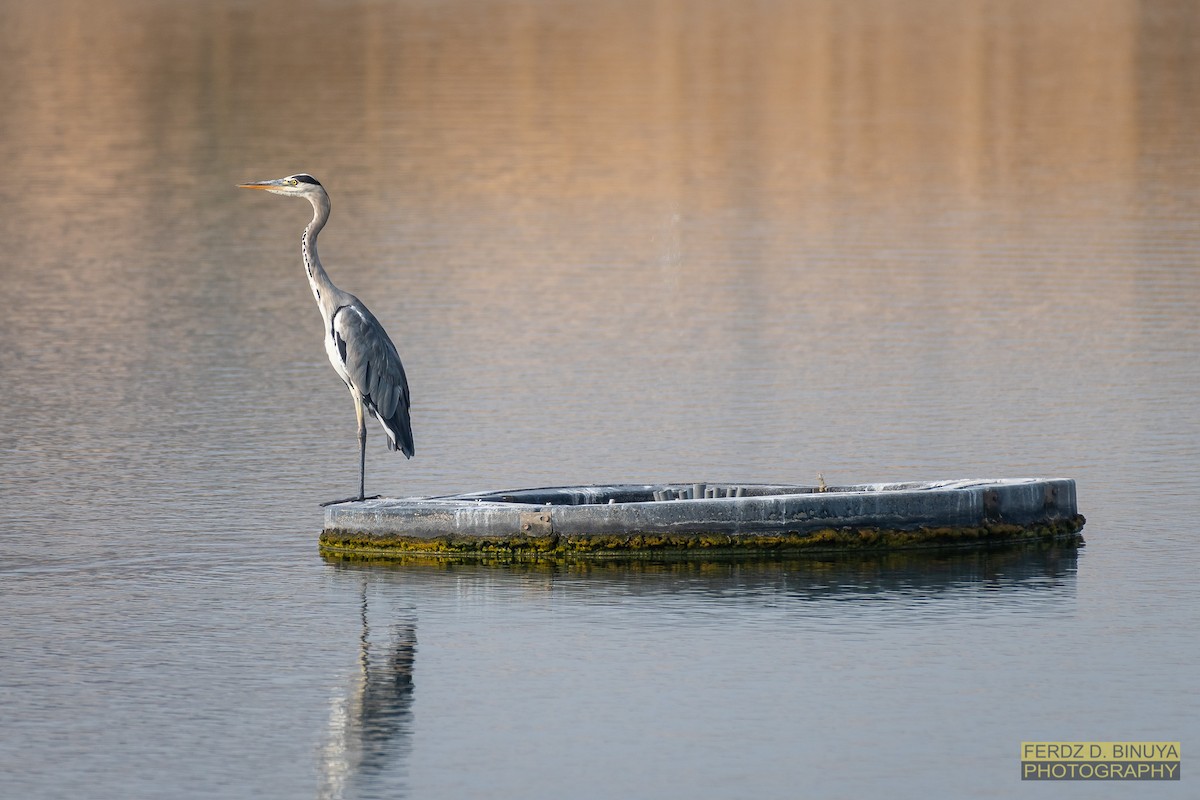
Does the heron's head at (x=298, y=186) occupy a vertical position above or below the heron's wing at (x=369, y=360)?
above

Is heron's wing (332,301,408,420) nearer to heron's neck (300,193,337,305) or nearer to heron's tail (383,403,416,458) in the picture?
heron's tail (383,403,416,458)

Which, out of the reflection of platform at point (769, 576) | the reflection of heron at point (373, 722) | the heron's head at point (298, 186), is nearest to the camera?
the reflection of heron at point (373, 722)

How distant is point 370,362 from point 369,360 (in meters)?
0.02

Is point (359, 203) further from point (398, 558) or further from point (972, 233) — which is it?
point (398, 558)

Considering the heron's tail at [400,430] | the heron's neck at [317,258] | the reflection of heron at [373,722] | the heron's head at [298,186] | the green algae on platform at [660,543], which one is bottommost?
the reflection of heron at [373,722]

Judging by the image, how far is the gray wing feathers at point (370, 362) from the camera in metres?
20.4

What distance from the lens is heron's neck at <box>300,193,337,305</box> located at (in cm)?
2078

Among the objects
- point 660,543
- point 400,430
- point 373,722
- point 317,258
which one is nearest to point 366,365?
point 400,430

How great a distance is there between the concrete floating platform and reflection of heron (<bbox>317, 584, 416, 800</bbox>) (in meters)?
2.01

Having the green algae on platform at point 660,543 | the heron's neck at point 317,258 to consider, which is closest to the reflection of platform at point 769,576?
the green algae on platform at point 660,543

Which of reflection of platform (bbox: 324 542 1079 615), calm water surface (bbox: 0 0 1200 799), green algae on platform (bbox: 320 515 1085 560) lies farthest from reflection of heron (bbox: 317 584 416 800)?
green algae on platform (bbox: 320 515 1085 560)

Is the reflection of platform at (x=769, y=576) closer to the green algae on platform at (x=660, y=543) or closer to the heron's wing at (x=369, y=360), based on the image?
Result: the green algae on platform at (x=660, y=543)

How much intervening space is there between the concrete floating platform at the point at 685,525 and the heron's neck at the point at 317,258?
6.59 feet

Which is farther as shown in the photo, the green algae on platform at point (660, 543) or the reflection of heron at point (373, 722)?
the green algae on platform at point (660, 543)
